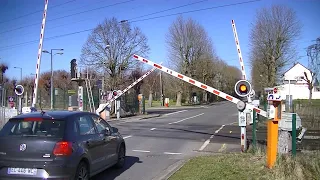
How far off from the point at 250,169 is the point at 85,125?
3.69 meters

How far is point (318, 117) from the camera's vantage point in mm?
20891

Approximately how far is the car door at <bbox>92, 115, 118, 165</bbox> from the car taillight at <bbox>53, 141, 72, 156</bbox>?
153 cm

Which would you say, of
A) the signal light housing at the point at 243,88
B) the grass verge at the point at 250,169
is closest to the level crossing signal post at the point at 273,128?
the grass verge at the point at 250,169

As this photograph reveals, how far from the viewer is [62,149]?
6207mm

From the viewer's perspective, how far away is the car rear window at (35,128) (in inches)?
254

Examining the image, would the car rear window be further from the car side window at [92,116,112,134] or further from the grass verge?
the grass verge

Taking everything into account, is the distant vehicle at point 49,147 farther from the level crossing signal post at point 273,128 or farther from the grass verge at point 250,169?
the level crossing signal post at point 273,128

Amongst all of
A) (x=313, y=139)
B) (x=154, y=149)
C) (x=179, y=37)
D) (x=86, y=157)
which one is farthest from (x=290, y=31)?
(x=86, y=157)

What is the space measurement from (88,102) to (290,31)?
115 ft

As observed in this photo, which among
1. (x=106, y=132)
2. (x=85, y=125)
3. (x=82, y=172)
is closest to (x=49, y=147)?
(x=82, y=172)

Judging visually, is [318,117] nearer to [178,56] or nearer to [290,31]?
[290,31]

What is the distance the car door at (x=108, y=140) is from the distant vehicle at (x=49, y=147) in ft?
1.63

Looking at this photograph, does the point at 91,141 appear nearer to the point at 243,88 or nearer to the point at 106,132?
the point at 106,132

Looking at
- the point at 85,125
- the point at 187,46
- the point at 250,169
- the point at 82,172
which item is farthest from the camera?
the point at 187,46
